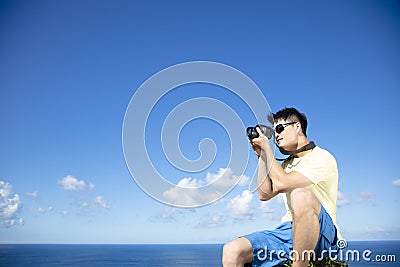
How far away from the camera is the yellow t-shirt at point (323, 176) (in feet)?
10.0

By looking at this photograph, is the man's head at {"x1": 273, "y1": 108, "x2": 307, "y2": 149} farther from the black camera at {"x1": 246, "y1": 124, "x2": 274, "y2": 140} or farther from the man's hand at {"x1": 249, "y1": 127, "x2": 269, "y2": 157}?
the man's hand at {"x1": 249, "y1": 127, "x2": 269, "y2": 157}

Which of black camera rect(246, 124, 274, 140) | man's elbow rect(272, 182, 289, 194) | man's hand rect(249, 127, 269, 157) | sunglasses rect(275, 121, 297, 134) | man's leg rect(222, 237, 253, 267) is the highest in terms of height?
sunglasses rect(275, 121, 297, 134)

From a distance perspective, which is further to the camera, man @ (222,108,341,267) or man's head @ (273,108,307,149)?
man's head @ (273,108,307,149)

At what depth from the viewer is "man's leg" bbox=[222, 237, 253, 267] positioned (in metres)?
2.96

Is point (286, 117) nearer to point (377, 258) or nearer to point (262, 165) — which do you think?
point (262, 165)

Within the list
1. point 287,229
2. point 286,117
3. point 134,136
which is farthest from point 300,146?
point 134,136

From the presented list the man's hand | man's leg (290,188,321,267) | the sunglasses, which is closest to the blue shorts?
man's leg (290,188,321,267)

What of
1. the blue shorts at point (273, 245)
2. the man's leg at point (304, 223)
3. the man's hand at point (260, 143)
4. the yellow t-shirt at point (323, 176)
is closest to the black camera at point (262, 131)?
the man's hand at point (260, 143)

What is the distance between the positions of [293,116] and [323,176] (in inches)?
28.5

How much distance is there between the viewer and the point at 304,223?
2689mm

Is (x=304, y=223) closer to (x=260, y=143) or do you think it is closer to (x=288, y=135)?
(x=260, y=143)

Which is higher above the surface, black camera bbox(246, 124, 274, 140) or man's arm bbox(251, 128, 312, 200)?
black camera bbox(246, 124, 274, 140)

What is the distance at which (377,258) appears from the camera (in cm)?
368

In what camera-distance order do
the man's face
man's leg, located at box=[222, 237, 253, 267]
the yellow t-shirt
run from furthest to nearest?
the man's face, the yellow t-shirt, man's leg, located at box=[222, 237, 253, 267]
